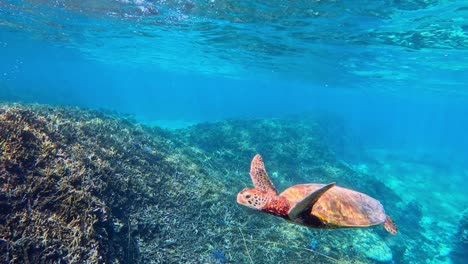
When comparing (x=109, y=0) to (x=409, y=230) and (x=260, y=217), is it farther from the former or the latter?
(x=409, y=230)

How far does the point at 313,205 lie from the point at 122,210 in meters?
4.91

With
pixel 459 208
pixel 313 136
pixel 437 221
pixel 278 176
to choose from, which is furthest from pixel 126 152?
pixel 459 208

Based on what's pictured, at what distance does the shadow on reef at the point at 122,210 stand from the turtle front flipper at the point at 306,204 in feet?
12.4

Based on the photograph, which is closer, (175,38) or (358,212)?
(358,212)

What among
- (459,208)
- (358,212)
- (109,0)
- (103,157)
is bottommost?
(459,208)

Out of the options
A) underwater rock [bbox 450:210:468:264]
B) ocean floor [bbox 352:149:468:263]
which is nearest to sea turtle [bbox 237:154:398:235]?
ocean floor [bbox 352:149:468:263]

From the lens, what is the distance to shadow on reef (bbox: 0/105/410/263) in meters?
5.10

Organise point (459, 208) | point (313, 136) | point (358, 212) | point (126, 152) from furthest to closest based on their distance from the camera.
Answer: point (313, 136), point (459, 208), point (126, 152), point (358, 212)

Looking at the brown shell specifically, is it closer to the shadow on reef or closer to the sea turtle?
the sea turtle

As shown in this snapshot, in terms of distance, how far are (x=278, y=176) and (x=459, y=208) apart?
18.6 metres

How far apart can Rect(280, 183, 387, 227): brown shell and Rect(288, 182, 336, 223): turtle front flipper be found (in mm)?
328

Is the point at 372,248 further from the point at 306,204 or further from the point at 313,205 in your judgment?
the point at 306,204

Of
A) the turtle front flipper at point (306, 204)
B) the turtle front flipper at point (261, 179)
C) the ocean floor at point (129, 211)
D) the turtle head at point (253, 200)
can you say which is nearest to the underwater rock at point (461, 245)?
the ocean floor at point (129, 211)

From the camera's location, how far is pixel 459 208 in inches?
964
